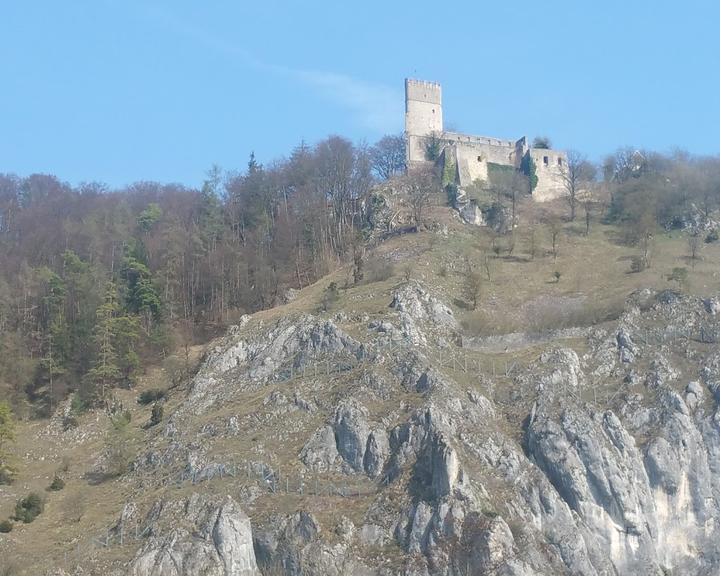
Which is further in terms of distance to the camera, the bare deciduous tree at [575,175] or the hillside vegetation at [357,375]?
the bare deciduous tree at [575,175]

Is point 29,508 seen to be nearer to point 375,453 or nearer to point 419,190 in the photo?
point 375,453

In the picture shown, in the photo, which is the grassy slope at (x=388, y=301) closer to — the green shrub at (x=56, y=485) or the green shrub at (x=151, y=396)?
the green shrub at (x=56, y=485)

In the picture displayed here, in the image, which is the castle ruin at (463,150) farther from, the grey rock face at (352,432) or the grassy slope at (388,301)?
the grey rock face at (352,432)

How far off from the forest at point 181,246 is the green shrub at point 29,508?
42.5ft

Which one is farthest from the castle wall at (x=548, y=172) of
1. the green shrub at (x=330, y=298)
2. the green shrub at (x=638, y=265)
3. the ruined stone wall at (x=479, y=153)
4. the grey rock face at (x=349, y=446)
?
the grey rock face at (x=349, y=446)

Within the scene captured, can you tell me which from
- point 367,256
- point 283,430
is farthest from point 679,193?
point 283,430

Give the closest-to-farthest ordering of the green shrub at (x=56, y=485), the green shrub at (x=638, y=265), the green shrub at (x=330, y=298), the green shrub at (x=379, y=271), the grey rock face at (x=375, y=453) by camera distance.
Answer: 1. the grey rock face at (x=375, y=453)
2. the green shrub at (x=56, y=485)
3. the green shrub at (x=330, y=298)
4. the green shrub at (x=379, y=271)
5. the green shrub at (x=638, y=265)

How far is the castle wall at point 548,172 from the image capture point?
105 m

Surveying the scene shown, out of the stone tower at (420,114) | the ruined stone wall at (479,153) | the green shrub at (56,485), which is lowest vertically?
the green shrub at (56,485)

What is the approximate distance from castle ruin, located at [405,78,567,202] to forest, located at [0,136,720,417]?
2.01 m

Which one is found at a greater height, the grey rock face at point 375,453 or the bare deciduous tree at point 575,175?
the bare deciduous tree at point 575,175

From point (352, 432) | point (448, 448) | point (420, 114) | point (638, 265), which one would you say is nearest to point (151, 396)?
point (352, 432)

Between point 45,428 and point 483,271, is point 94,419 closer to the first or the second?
point 45,428

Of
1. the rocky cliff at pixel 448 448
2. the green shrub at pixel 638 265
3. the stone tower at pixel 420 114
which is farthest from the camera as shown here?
the stone tower at pixel 420 114
